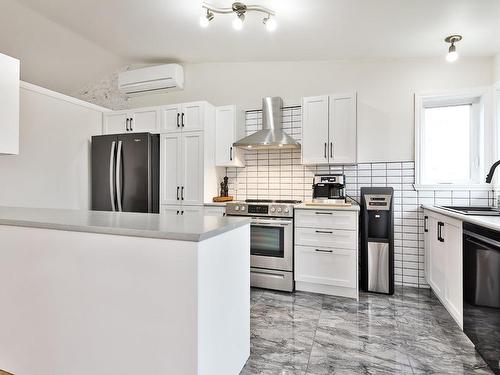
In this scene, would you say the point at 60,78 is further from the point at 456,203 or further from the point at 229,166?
the point at 456,203

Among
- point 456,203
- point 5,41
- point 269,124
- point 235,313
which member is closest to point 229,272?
point 235,313

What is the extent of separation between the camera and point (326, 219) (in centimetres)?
301

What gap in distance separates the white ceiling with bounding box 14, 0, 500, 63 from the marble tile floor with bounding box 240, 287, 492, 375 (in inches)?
99.6

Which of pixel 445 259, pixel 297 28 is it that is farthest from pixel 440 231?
pixel 297 28

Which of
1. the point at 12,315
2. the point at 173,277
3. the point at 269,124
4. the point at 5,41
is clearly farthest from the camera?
the point at 269,124

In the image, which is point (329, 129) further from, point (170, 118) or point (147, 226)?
point (147, 226)

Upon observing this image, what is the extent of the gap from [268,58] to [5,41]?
278 cm

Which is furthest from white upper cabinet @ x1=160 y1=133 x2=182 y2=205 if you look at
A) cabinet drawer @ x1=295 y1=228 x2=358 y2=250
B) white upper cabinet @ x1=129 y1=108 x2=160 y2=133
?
cabinet drawer @ x1=295 y1=228 x2=358 y2=250

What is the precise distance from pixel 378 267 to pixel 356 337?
1079mm

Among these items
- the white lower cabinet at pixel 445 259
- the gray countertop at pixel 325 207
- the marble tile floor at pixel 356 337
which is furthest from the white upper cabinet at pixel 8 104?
the white lower cabinet at pixel 445 259

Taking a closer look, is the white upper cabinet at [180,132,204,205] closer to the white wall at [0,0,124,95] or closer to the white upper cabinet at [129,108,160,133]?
the white upper cabinet at [129,108,160,133]

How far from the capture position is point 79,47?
12.0 ft

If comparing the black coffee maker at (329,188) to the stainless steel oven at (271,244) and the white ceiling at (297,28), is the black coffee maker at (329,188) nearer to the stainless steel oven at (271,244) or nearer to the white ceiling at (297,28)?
the stainless steel oven at (271,244)

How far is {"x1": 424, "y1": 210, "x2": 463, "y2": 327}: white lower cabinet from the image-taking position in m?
2.16
